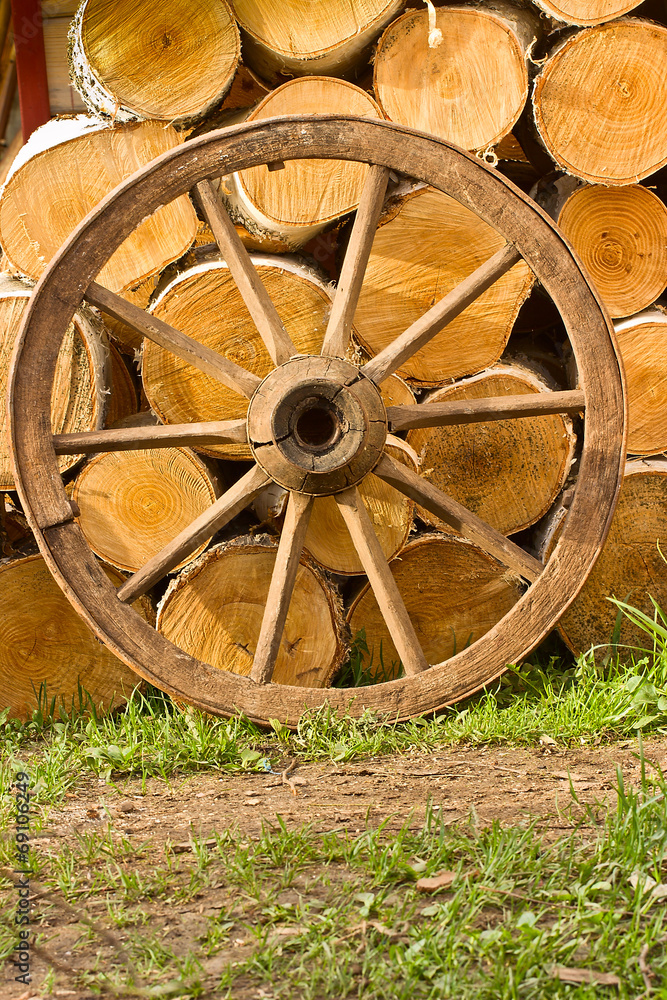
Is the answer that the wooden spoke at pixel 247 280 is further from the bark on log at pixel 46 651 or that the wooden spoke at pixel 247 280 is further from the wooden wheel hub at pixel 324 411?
the bark on log at pixel 46 651

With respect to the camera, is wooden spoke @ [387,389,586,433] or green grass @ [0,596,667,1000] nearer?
green grass @ [0,596,667,1000]

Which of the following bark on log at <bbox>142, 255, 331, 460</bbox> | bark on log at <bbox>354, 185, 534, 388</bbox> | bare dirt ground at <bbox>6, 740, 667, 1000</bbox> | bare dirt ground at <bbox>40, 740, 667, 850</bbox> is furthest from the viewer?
bark on log at <bbox>354, 185, 534, 388</bbox>

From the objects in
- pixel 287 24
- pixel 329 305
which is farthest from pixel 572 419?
pixel 287 24

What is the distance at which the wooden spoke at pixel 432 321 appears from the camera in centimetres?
228

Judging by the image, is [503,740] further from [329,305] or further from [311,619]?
[329,305]

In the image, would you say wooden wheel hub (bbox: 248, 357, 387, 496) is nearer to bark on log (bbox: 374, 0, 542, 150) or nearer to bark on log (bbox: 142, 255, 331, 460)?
bark on log (bbox: 142, 255, 331, 460)


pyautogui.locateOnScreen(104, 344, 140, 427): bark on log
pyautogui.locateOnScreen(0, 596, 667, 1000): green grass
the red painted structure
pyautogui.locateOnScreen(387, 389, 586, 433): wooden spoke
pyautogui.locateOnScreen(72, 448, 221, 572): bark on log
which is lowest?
pyautogui.locateOnScreen(0, 596, 667, 1000): green grass

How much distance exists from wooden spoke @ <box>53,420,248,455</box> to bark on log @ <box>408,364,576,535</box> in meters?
0.69

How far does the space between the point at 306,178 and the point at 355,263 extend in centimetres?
44

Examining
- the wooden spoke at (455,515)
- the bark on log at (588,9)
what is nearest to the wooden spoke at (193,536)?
the wooden spoke at (455,515)

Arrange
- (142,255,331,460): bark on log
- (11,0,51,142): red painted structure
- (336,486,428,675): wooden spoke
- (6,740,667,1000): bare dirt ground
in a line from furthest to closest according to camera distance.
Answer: (11,0,51,142): red painted structure, (142,255,331,460): bark on log, (336,486,428,675): wooden spoke, (6,740,667,1000): bare dirt ground

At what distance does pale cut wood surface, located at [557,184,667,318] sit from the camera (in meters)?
2.64

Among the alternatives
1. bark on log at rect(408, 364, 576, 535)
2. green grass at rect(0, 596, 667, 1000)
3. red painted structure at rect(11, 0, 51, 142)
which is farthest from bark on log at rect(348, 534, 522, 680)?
red painted structure at rect(11, 0, 51, 142)

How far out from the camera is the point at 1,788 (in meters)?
2.00
